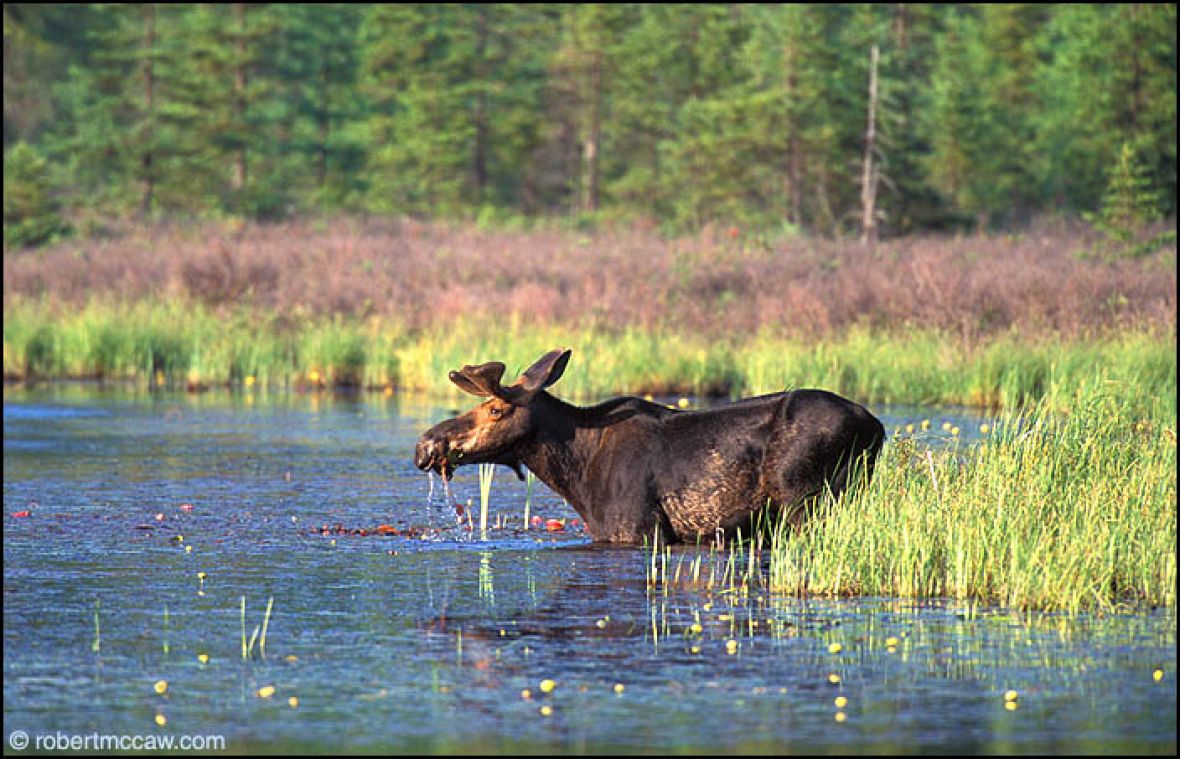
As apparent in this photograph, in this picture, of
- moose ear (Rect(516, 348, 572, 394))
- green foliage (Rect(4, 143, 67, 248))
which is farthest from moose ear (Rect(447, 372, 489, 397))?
green foliage (Rect(4, 143, 67, 248))

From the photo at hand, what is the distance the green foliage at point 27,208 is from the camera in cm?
4206

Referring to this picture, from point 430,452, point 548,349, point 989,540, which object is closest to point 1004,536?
point 989,540

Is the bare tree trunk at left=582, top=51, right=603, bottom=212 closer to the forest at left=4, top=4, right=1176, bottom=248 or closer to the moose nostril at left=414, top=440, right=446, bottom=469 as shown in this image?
the forest at left=4, top=4, right=1176, bottom=248

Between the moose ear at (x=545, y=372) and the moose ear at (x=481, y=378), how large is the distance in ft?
0.83

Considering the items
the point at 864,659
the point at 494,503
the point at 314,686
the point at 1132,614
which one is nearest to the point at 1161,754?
the point at 864,659

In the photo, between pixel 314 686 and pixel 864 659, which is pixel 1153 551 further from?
pixel 314 686

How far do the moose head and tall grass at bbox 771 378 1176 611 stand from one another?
75.3 inches

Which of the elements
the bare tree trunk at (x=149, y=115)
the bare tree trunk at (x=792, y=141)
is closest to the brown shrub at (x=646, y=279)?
the bare tree trunk at (x=792, y=141)

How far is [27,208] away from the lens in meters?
43.2

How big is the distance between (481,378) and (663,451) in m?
1.27

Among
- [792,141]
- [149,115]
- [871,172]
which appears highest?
[149,115]

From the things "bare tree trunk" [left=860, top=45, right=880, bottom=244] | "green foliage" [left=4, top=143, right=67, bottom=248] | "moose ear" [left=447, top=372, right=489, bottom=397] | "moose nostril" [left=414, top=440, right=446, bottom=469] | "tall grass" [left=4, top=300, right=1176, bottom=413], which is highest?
"bare tree trunk" [left=860, top=45, right=880, bottom=244]

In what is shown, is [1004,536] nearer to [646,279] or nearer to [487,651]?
[487,651]

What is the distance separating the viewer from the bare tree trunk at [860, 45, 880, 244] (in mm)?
50062
